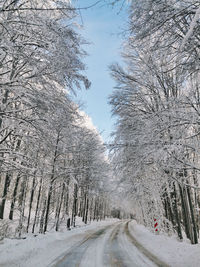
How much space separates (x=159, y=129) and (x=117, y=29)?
3.13m

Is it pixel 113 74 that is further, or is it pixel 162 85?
pixel 113 74

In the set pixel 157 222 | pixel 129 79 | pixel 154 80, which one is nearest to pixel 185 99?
pixel 154 80

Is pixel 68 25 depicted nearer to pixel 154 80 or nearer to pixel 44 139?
pixel 44 139

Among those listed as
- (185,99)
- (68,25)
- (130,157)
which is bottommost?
(130,157)

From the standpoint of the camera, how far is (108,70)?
858 cm

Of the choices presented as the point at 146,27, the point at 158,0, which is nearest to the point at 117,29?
the point at 146,27

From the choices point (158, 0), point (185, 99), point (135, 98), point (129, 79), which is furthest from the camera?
point (135, 98)

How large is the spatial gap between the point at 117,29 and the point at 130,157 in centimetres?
530

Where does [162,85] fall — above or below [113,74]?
below

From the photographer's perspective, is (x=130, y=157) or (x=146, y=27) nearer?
→ (x=146, y=27)

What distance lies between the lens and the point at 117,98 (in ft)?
29.2

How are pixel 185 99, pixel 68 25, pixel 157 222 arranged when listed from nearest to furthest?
pixel 68 25 < pixel 185 99 < pixel 157 222

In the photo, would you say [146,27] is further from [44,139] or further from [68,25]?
[44,139]

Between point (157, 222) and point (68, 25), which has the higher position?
point (68, 25)
